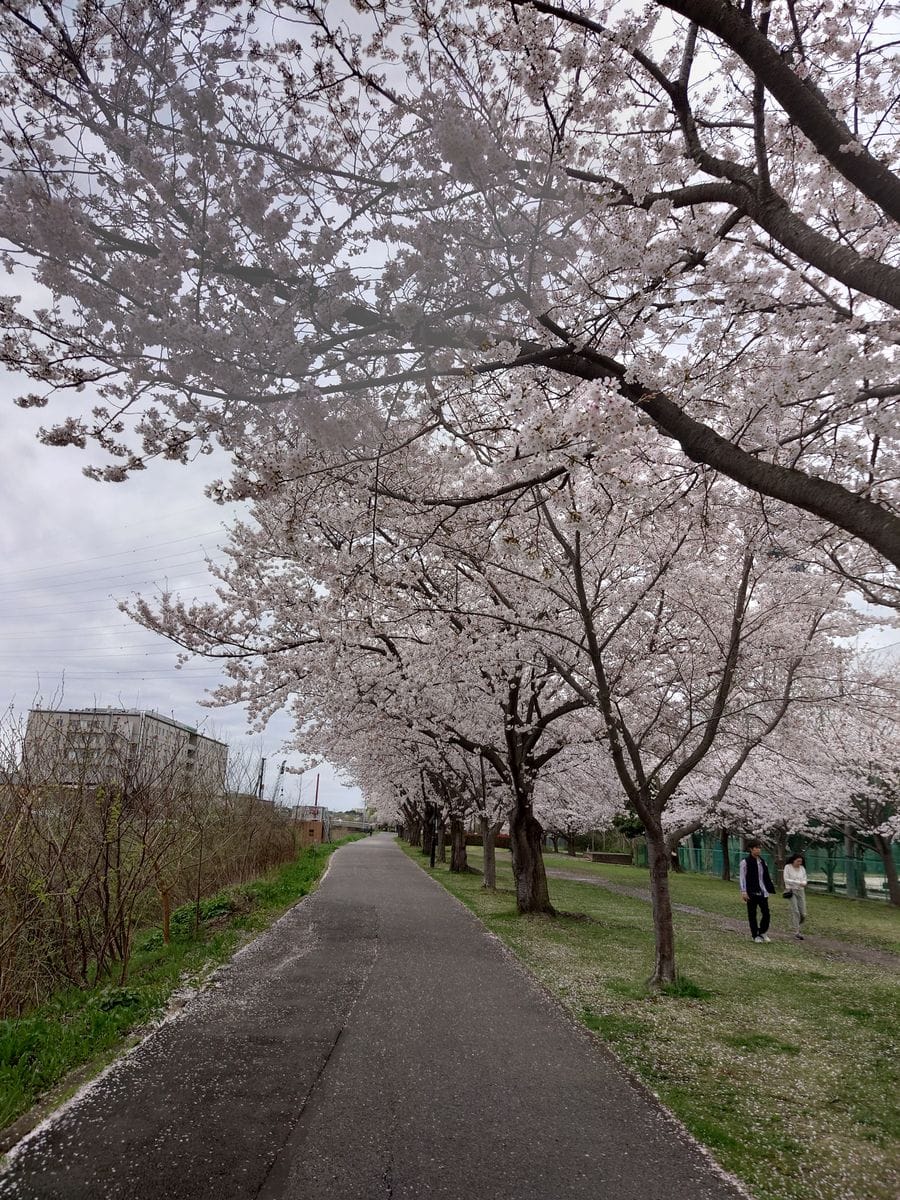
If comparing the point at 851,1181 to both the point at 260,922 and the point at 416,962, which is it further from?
the point at 260,922

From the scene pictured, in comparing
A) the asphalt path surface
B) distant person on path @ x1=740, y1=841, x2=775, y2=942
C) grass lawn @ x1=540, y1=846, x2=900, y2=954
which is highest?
distant person on path @ x1=740, y1=841, x2=775, y2=942

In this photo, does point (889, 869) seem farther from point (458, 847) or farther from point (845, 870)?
point (458, 847)

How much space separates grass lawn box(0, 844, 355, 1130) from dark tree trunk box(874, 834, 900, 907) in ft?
61.8

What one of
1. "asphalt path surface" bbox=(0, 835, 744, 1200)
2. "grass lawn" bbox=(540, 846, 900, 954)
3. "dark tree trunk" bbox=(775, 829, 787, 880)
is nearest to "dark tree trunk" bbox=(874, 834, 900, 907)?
"grass lawn" bbox=(540, 846, 900, 954)

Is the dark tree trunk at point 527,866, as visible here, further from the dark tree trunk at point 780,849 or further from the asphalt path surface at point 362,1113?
the dark tree trunk at point 780,849

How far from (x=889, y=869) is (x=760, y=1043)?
18987 mm

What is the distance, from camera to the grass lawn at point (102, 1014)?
4.52 meters

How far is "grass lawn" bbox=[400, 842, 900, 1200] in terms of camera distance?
148 inches

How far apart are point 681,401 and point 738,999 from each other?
6.42m

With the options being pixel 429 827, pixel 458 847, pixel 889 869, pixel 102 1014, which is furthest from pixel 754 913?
pixel 429 827

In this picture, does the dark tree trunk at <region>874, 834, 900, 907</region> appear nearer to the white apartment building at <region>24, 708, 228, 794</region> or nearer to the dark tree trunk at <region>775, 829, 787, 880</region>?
the dark tree trunk at <region>775, 829, 787, 880</region>

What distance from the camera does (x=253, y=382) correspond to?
4027 mm

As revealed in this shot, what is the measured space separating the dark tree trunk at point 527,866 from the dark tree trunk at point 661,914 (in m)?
6.05

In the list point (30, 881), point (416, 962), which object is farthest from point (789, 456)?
point (30, 881)
